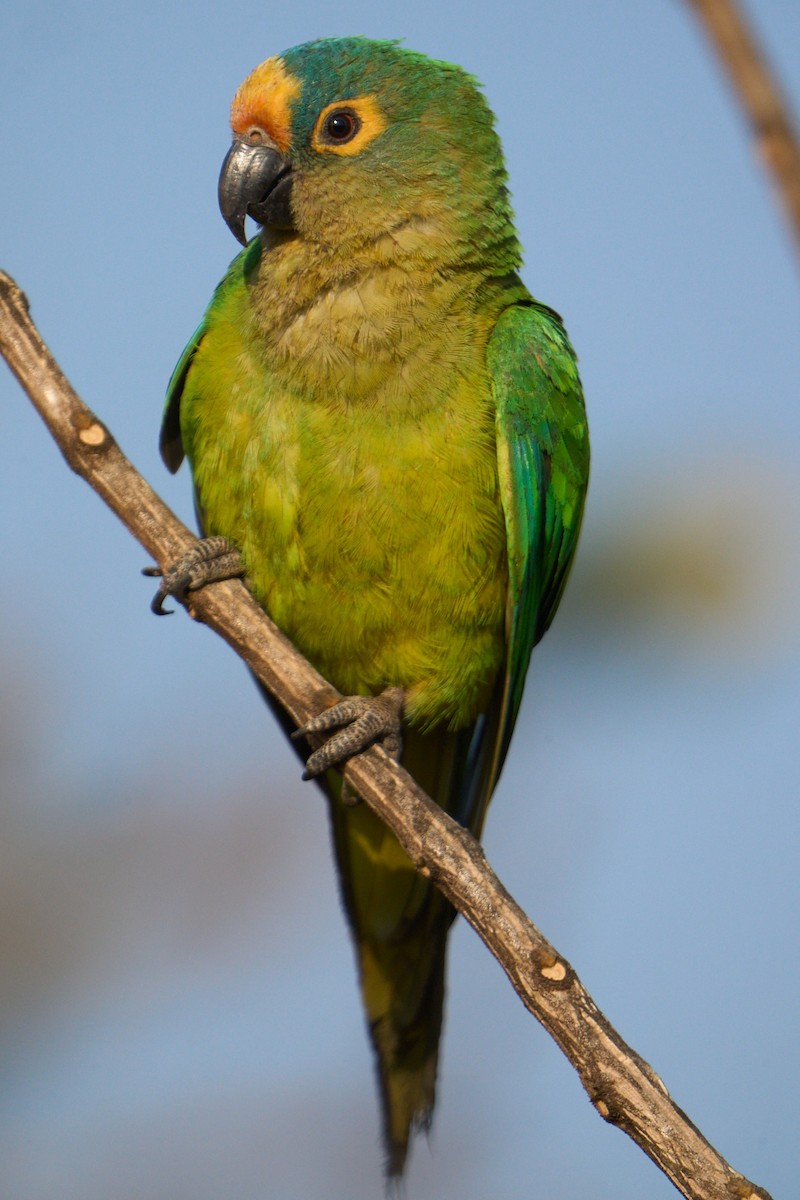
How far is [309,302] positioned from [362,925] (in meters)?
2.12

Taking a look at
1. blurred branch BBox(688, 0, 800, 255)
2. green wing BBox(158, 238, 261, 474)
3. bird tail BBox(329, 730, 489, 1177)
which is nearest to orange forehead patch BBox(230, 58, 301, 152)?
green wing BBox(158, 238, 261, 474)

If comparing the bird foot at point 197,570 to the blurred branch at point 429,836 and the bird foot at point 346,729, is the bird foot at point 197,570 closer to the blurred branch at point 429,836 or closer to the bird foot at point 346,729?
the blurred branch at point 429,836

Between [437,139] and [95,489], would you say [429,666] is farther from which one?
[437,139]

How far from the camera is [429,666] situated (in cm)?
391

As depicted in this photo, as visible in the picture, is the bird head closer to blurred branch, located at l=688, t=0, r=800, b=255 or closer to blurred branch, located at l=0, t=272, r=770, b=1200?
blurred branch, located at l=0, t=272, r=770, b=1200

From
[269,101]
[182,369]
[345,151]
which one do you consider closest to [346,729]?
[182,369]

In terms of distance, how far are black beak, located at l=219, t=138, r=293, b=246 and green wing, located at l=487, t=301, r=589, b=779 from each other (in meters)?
0.78

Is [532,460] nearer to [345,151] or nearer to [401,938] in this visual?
[345,151]

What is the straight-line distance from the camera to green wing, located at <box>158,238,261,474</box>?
4.14m

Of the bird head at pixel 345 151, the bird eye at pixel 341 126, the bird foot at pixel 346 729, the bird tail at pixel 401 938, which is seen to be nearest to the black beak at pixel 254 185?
the bird head at pixel 345 151

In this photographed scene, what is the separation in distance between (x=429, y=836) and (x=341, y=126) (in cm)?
218

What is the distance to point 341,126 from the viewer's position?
3803mm

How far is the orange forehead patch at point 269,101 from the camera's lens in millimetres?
3732

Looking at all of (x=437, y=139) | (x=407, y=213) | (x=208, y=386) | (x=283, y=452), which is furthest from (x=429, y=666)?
(x=437, y=139)
